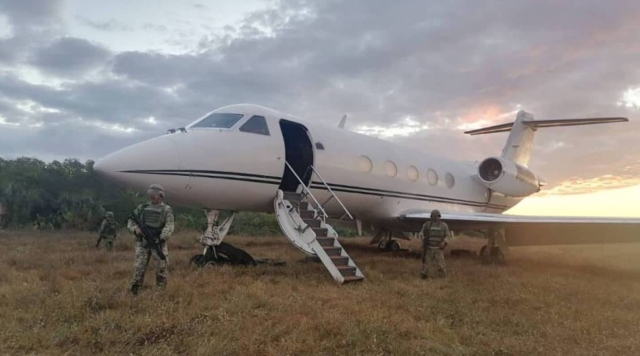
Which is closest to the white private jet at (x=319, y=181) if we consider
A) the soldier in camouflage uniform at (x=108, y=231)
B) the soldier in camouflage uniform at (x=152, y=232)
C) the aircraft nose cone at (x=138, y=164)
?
the aircraft nose cone at (x=138, y=164)

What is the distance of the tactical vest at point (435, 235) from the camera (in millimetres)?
9688

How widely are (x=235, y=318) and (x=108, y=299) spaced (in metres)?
1.79

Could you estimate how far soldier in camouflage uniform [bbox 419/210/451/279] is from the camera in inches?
375

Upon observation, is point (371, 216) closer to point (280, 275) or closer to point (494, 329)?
point (280, 275)

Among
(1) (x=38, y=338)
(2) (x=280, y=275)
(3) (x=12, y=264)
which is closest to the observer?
(1) (x=38, y=338)

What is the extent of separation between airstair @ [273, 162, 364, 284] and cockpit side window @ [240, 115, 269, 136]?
97 cm

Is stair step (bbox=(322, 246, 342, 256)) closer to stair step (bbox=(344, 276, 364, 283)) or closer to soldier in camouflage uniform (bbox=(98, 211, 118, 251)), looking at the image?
stair step (bbox=(344, 276, 364, 283))

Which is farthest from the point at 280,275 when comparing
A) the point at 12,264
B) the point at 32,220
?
the point at 32,220

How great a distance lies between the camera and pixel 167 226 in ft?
21.9

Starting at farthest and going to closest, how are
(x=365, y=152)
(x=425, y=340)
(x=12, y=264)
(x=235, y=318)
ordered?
(x=365, y=152) < (x=12, y=264) < (x=235, y=318) < (x=425, y=340)

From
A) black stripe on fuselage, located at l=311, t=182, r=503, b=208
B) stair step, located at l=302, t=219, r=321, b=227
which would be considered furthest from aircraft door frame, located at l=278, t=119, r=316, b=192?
stair step, located at l=302, t=219, r=321, b=227

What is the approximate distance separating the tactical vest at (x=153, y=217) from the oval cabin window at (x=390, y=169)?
755 centimetres

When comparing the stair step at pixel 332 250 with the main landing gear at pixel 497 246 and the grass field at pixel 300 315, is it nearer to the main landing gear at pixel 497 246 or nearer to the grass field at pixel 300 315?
the grass field at pixel 300 315

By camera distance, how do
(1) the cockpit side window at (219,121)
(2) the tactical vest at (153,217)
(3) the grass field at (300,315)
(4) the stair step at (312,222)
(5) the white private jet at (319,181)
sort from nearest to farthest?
(3) the grass field at (300,315) → (2) the tactical vest at (153,217) → (5) the white private jet at (319,181) → (4) the stair step at (312,222) → (1) the cockpit side window at (219,121)
